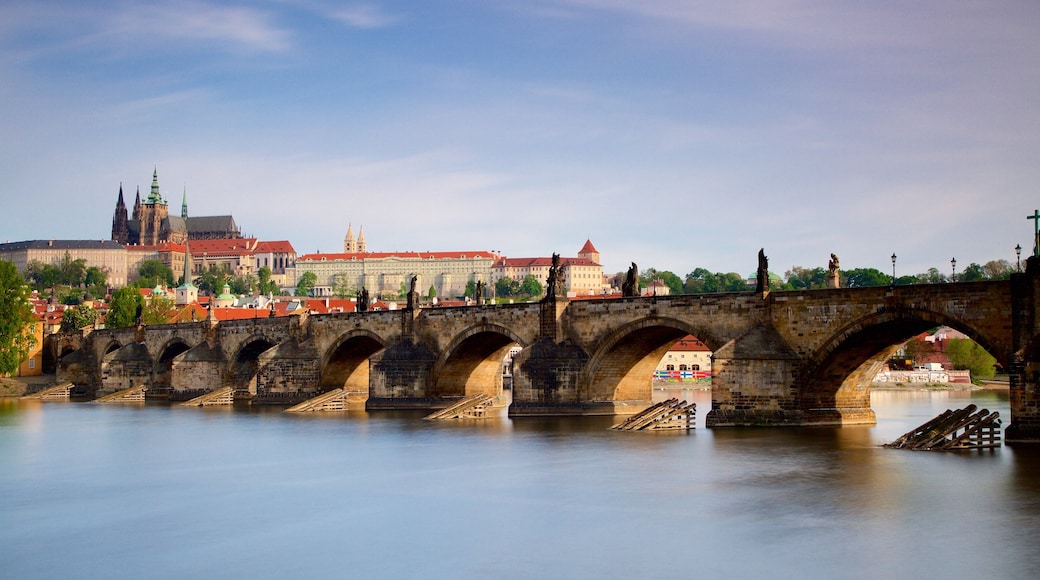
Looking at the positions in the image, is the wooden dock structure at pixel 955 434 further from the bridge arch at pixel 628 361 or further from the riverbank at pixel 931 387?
the riverbank at pixel 931 387

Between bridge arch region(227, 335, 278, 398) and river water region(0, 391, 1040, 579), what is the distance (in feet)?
80.6

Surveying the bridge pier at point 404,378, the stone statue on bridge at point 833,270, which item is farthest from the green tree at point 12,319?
the stone statue on bridge at point 833,270

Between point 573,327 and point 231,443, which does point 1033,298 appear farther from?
point 231,443

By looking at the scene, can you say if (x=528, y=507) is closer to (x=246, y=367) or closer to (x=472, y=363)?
(x=472, y=363)

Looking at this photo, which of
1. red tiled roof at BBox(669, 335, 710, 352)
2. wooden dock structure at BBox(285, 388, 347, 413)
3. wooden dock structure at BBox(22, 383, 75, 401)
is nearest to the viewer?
wooden dock structure at BBox(285, 388, 347, 413)

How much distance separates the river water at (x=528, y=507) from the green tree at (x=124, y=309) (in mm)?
54906

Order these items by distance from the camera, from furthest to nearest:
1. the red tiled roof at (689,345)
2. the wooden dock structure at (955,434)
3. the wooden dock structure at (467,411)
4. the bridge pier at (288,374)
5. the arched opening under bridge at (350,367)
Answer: the red tiled roof at (689,345) < the bridge pier at (288,374) < the arched opening under bridge at (350,367) < the wooden dock structure at (467,411) < the wooden dock structure at (955,434)

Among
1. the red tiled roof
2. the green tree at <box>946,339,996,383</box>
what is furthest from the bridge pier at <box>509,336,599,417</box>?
the red tiled roof

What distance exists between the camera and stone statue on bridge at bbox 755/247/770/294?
37125 millimetres

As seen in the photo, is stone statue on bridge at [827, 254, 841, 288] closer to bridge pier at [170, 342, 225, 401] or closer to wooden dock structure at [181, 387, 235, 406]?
wooden dock structure at [181, 387, 235, 406]

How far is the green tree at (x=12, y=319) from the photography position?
7619 cm

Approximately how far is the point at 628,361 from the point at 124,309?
197ft

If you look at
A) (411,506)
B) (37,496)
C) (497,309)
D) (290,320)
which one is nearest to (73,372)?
(290,320)

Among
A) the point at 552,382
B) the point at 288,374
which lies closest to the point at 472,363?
the point at 552,382
